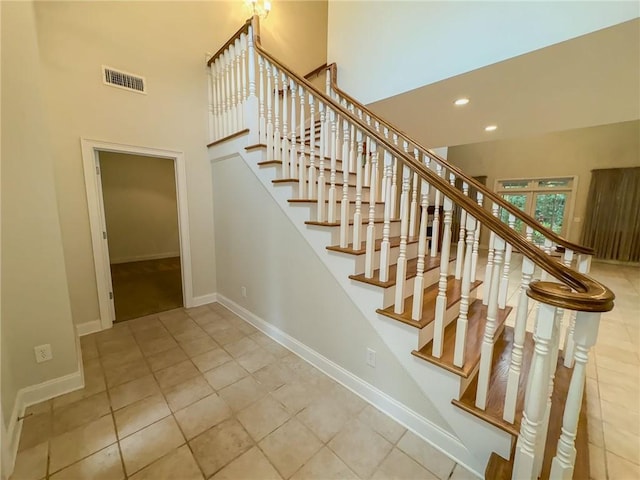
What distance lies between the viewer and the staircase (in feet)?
3.06

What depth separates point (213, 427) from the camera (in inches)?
60.7

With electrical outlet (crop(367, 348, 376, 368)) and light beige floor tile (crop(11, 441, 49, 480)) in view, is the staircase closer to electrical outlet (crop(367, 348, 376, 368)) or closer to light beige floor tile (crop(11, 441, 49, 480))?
electrical outlet (crop(367, 348, 376, 368))

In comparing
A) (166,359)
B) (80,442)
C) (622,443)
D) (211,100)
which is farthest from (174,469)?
(211,100)

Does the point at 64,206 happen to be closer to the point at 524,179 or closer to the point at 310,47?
the point at 310,47

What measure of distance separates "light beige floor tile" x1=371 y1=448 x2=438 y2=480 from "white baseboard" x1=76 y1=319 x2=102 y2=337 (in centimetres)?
292

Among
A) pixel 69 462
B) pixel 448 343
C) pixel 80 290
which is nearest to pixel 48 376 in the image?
pixel 69 462

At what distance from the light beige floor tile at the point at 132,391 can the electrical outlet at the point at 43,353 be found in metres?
0.47

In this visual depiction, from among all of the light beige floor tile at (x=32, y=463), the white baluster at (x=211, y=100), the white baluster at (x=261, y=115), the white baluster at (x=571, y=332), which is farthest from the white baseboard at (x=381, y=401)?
the white baluster at (x=211, y=100)

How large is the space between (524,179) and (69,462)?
9.75 m

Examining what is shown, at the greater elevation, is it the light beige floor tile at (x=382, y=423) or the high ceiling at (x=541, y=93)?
the high ceiling at (x=541, y=93)

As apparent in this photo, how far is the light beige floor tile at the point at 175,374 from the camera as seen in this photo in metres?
1.91

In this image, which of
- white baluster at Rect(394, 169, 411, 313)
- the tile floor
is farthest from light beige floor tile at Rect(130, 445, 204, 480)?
white baluster at Rect(394, 169, 411, 313)

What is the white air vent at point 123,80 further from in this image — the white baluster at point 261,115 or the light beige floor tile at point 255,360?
the light beige floor tile at point 255,360

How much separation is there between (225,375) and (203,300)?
1.57 meters
